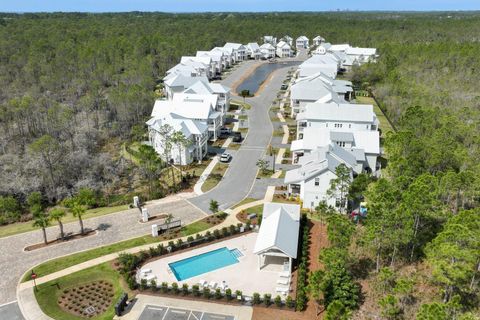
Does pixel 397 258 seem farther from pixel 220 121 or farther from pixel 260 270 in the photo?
pixel 220 121

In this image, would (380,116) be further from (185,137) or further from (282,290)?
(282,290)

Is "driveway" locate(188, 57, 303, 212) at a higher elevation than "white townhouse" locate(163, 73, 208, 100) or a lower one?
lower

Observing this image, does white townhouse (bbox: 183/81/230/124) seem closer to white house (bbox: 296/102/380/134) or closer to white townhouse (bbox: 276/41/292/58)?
white house (bbox: 296/102/380/134)

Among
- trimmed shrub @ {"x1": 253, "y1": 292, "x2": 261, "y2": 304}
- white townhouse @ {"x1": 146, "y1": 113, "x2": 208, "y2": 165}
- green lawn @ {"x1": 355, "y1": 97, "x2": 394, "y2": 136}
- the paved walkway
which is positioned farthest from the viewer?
green lawn @ {"x1": 355, "y1": 97, "x2": 394, "y2": 136}

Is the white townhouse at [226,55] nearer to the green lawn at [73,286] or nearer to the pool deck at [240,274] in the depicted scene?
the pool deck at [240,274]

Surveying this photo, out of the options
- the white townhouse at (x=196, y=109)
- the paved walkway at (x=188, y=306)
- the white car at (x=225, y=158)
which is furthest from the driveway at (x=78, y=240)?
the white townhouse at (x=196, y=109)

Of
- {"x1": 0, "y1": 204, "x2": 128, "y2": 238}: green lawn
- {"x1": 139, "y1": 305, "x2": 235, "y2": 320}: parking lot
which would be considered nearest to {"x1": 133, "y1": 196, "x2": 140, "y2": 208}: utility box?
{"x1": 0, "y1": 204, "x2": 128, "y2": 238}: green lawn

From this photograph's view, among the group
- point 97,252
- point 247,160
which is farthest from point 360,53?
point 97,252
